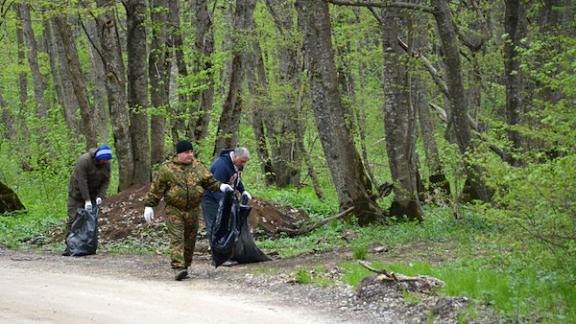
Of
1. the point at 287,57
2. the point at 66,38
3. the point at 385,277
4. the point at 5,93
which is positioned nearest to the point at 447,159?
the point at 385,277

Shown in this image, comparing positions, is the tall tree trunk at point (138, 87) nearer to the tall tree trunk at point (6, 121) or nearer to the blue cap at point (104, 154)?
the blue cap at point (104, 154)

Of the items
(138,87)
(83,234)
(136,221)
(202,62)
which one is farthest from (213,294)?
(202,62)

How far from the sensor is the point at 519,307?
25.7ft

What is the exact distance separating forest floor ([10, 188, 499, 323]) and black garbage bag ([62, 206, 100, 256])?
1.45ft

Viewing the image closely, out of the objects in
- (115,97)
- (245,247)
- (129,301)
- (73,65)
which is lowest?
(245,247)

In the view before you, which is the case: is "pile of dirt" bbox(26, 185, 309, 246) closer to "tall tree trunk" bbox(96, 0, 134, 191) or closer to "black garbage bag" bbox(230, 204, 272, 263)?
"tall tree trunk" bbox(96, 0, 134, 191)

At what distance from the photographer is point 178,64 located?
21469 millimetres

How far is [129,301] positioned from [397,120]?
9262 mm

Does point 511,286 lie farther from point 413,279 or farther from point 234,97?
point 234,97

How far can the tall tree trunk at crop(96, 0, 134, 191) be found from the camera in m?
19.1

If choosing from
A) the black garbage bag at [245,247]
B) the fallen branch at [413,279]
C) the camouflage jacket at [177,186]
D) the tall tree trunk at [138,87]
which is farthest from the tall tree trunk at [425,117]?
the fallen branch at [413,279]

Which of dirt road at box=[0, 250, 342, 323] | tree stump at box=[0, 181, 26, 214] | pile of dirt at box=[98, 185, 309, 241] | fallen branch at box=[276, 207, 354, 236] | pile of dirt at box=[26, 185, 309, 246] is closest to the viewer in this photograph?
dirt road at box=[0, 250, 342, 323]

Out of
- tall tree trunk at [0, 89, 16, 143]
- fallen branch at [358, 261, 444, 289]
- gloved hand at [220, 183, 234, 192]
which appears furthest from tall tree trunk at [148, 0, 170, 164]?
tall tree trunk at [0, 89, 16, 143]

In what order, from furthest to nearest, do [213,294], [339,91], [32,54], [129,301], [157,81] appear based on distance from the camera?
[32,54] < [157,81] < [339,91] < [213,294] < [129,301]
